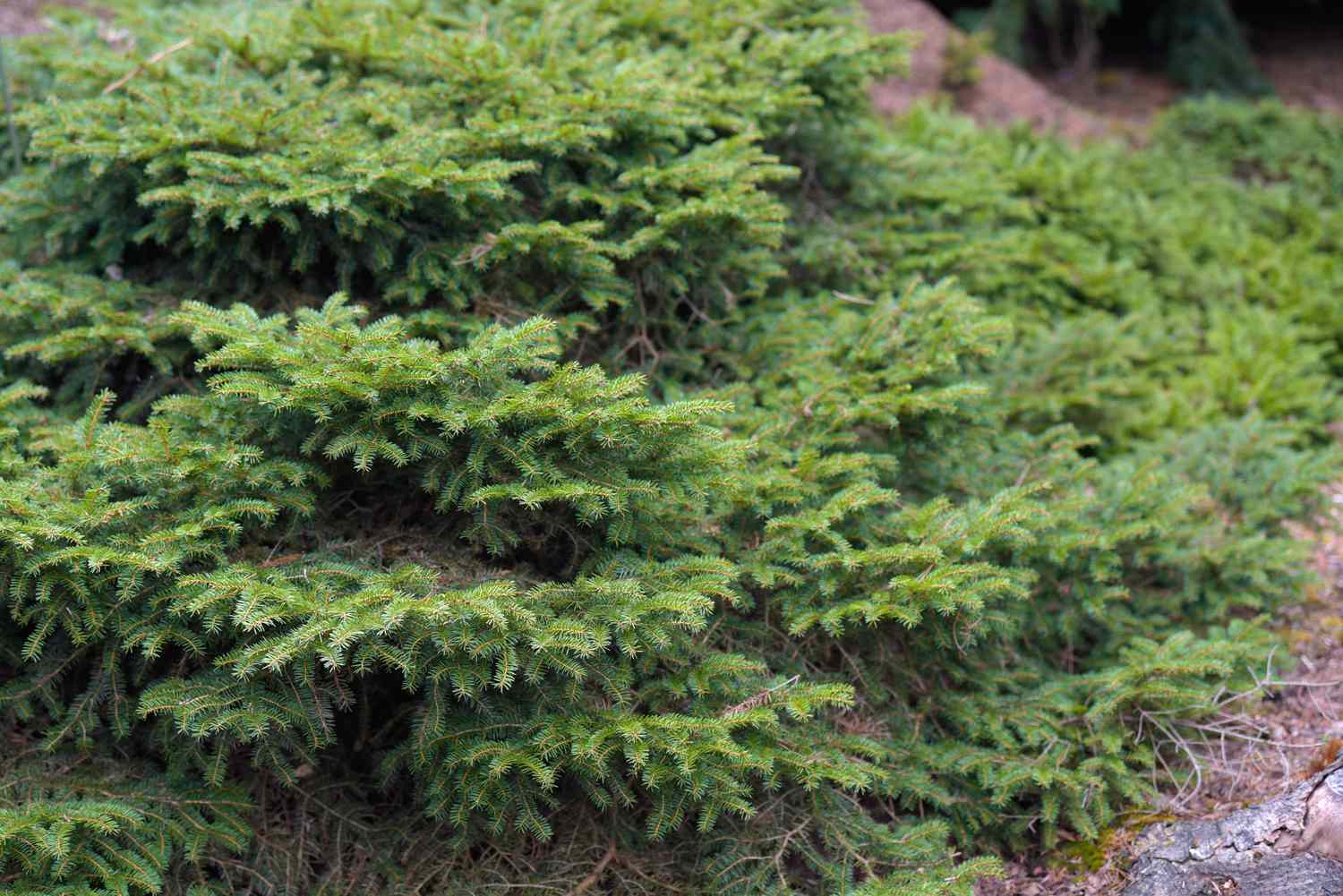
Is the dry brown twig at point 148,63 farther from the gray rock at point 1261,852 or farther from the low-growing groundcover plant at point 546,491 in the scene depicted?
the gray rock at point 1261,852

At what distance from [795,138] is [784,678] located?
2.61m

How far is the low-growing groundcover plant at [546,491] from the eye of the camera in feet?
8.38

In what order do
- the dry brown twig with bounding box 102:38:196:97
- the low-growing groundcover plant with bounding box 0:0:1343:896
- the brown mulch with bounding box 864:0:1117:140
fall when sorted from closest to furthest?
the low-growing groundcover plant with bounding box 0:0:1343:896
the dry brown twig with bounding box 102:38:196:97
the brown mulch with bounding box 864:0:1117:140

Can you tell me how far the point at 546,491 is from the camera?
2.54m

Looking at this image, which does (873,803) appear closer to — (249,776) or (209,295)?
(249,776)

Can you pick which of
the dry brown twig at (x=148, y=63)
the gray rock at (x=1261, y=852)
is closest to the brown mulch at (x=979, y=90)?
the dry brown twig at (x=148, y=63)

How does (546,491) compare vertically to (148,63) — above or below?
below

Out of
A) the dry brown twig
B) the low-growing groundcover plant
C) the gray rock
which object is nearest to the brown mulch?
the low-growing groundcover plant

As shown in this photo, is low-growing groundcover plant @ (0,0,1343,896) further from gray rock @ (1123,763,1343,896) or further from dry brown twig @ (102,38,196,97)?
gray rock @ (1123,763,1343,896)

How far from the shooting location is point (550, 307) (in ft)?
11.3

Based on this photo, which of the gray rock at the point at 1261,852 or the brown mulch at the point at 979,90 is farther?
the brown mulch at the point at 979,90

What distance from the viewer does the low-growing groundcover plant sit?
2.55 metres

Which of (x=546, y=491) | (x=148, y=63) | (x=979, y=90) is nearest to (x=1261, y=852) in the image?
(x=546, y=491)

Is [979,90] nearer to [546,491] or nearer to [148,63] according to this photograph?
[148,63]
